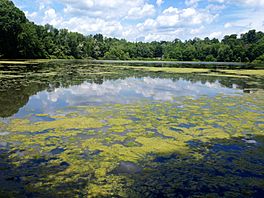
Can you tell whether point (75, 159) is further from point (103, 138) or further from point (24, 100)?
point (24, 100)

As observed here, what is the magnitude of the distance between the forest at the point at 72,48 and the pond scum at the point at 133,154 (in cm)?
4951

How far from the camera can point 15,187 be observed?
444 centimetres

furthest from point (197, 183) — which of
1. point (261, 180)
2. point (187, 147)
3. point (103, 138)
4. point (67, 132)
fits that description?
point (67, 132)

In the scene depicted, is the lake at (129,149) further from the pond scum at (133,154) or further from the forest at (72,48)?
the forest at (72,48)

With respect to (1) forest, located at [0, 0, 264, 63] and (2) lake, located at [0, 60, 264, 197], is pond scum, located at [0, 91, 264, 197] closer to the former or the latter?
(2) lake, located at [0, 60, 264, 197]

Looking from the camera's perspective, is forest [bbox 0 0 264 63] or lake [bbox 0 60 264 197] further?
forest [bbox 0 0 264 63]

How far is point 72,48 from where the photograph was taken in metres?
87.2

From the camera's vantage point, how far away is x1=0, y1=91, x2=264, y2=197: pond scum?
4.60 meters

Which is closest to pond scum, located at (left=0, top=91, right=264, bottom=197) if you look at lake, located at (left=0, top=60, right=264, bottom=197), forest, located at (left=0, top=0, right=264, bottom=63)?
lake, located at (left=0, top=60, right=264, bottom=197)

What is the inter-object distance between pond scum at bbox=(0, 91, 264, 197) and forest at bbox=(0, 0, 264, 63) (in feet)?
162

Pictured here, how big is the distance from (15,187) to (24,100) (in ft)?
27.1

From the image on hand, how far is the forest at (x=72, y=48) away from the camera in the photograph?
52966 mm

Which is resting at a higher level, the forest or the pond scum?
the forest

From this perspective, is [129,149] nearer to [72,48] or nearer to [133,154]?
[133,154]
